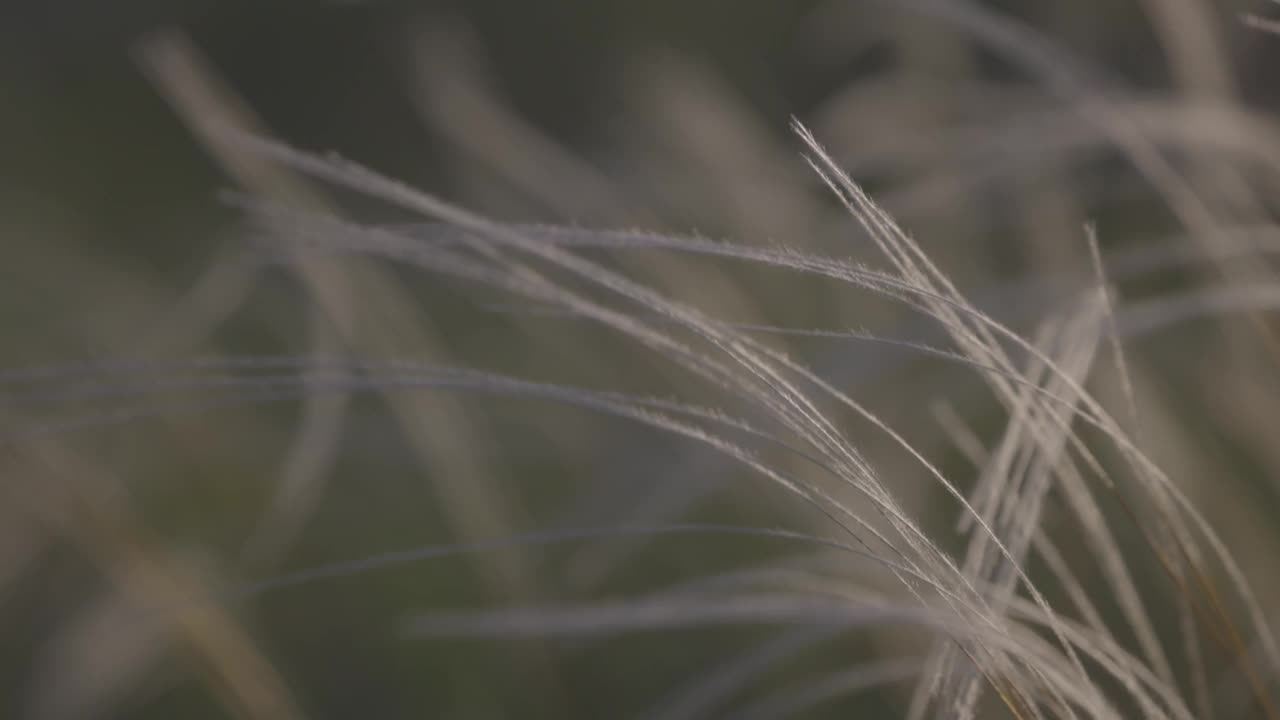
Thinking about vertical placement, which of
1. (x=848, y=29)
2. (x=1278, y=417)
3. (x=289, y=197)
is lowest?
(x=1278, y=417)

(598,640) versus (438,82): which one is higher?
(438,82)

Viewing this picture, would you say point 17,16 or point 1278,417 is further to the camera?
point 17,16

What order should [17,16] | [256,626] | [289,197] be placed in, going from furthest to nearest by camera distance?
[17,16] < [256,626] < [289,197]

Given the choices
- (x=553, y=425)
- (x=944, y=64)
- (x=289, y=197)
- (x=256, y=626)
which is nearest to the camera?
(x=289, y=197)

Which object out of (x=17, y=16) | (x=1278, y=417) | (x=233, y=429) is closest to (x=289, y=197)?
(x=233, y=429)

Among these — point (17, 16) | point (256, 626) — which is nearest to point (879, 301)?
point (256, 626)

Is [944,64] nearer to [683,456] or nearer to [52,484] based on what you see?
[683,456]
